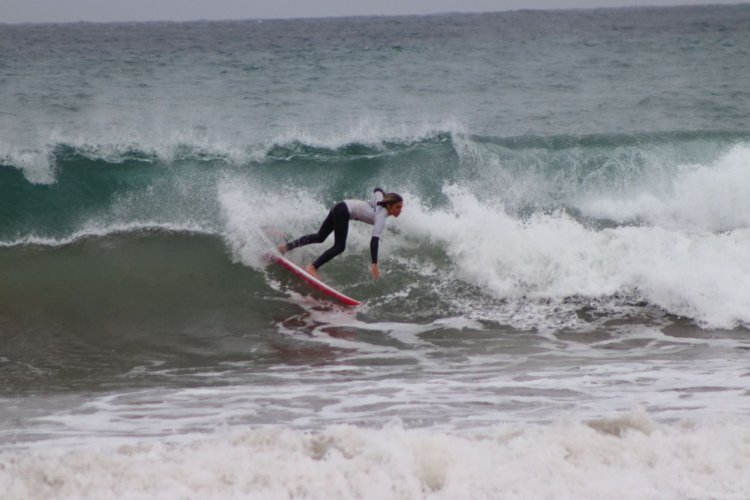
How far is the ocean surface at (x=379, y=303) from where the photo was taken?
4.69m

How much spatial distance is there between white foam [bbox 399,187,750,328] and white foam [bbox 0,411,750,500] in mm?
4418

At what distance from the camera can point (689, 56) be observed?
31.0 metres

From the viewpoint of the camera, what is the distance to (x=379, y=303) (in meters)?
9.39

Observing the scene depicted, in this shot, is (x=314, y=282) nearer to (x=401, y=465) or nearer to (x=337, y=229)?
(x=337, y=229)

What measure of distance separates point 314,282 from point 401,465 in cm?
493

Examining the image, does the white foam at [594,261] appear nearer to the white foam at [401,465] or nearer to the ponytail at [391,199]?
the ponytail at [391,199]

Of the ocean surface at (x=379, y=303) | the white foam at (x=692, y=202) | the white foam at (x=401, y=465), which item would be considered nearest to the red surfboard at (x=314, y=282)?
the ocean surface at (x=379, y=303)

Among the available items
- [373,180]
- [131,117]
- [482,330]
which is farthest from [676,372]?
[131,117]

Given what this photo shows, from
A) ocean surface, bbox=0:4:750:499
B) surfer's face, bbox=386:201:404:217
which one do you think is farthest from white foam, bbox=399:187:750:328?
surfer's face, bbox=386:201:404:217

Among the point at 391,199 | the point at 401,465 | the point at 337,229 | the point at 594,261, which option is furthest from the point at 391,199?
the point at 401,465

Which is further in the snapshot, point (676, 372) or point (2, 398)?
point (676, 372)

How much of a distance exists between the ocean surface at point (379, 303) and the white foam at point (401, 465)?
0.7 inches

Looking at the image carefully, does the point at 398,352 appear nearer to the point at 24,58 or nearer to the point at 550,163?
the point at 550,163

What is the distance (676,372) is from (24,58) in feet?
92.4
